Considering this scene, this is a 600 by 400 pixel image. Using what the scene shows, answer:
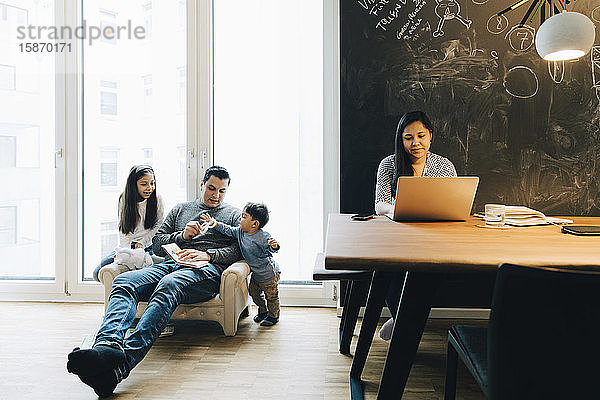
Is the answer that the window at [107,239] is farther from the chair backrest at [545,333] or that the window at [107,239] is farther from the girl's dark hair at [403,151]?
the chair backrest at [545,333]

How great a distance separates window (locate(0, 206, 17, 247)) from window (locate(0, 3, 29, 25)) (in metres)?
1.33

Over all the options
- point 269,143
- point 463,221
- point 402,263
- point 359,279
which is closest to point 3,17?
point 269,143

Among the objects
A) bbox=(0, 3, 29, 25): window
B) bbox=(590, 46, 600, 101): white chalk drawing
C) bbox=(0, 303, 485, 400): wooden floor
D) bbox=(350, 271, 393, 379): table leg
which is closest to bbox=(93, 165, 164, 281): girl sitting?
bbox=(0, 303, 485, 400): wooden floor

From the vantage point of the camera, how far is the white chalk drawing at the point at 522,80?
10.8 ft

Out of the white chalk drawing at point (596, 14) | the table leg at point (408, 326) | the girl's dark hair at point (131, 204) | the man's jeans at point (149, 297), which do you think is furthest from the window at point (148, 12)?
the table leg at point (408, 326)

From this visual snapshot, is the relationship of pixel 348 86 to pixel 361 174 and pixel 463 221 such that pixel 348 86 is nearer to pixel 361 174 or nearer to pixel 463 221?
pixel 361 174

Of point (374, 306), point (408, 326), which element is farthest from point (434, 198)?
point (408, 326)

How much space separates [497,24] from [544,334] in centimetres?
268

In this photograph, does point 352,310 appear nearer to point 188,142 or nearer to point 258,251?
point 258,251

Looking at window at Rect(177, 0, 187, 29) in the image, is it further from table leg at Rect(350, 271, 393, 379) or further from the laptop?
table leg at Rect(350, 271, 393, 379)

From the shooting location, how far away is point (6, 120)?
3.85 metres

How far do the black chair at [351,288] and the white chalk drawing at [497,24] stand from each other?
5.77 feet

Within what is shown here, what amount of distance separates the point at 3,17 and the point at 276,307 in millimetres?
2838

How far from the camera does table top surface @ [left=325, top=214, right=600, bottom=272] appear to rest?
1374 mm
